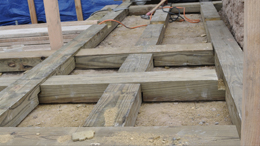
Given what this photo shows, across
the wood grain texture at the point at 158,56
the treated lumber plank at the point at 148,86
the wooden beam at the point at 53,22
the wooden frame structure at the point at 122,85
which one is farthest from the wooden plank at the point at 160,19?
the treated lumber plank at the point at 148,86

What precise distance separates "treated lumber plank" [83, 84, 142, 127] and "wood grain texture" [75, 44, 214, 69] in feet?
2.29

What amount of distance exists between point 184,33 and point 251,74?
8.95 feet

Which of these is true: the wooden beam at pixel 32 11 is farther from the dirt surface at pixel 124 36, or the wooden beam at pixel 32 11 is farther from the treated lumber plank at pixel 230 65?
the treated lumber plank at pixel 230 65

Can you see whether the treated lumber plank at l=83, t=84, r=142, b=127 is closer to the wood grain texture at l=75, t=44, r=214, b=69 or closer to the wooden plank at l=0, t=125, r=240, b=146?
the wooden plank at l=0, t=125, r=240, b=146

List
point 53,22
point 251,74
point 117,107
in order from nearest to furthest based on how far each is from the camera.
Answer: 1. point 251,74
2. point 117,107
3. point 53,22

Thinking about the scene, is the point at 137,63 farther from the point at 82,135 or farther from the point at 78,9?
the point at 78,9

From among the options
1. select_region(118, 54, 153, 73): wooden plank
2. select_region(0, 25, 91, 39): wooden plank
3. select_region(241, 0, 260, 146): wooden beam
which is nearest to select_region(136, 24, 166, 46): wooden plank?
select_region(118, 54, 153, 73): wooden plank

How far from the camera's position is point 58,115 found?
1.67m

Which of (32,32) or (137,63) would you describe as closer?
(137,63)

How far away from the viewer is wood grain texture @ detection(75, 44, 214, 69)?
2.29 meters

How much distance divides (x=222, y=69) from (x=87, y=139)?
103 centimetres

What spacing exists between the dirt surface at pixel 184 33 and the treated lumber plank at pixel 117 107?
149 cm

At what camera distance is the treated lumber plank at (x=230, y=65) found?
4.54ft

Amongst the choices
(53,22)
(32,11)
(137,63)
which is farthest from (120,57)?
(32,11)
